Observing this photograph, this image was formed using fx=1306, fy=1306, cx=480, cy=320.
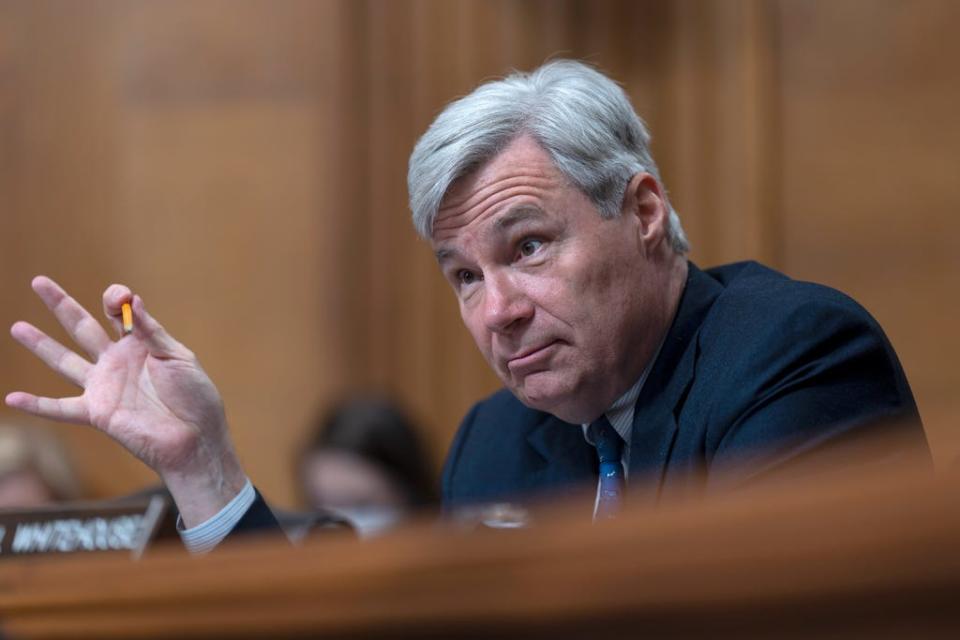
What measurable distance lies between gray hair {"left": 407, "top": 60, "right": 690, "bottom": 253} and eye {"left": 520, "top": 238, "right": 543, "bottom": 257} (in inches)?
4.4

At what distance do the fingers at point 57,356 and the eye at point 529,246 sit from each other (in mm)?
786

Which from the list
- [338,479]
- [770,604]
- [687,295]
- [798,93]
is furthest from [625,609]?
[798,93]

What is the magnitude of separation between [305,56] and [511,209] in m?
2.82

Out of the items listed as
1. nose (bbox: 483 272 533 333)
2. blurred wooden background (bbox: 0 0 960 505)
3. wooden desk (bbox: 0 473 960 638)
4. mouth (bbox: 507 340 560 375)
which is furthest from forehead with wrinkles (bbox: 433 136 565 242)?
blurred wooden background (bbox: 0 0 960 505)

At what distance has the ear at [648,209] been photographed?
2160 mm

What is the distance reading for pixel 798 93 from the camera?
4129mm

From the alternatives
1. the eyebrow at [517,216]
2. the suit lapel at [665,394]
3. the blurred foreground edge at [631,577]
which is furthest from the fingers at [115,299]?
the blurred foreground edge at [631,577]

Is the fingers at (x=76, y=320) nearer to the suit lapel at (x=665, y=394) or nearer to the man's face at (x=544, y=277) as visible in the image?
the man's face at (x=544, y=277)

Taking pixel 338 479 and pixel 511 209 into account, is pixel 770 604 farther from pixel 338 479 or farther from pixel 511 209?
pixel 338 479

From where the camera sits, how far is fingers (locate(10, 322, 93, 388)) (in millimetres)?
2273

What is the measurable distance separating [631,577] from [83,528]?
121 cm

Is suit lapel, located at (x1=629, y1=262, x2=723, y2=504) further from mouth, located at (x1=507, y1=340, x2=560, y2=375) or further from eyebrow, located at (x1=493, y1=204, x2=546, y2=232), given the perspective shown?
eyebrow, located at (x1=493, y1=204, x2=546, y2=232)

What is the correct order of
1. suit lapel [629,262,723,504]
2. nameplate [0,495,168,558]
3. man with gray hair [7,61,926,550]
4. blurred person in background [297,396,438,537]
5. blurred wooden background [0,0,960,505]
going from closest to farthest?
nameplate [0,495,168,558], man with gray hair [7,61,926,550], suit lapel [629,262,723,504], blurred person in background [297,396,438,537], blurred wooden background [0,0,960,505]

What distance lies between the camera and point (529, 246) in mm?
2098
